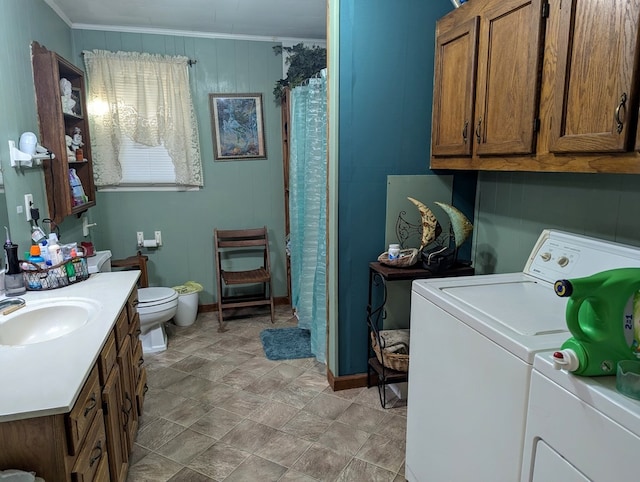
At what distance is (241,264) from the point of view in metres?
3.97

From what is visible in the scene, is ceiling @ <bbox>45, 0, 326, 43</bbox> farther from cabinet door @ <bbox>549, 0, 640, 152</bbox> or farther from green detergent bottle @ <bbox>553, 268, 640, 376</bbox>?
green detergent bottle @ <bbox>553, 268, 640, 376</bbox>

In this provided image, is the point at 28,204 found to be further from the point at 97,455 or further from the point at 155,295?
the point at 97,455

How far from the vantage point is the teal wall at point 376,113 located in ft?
7.43

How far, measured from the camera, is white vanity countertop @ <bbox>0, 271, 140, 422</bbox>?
3.45 ft

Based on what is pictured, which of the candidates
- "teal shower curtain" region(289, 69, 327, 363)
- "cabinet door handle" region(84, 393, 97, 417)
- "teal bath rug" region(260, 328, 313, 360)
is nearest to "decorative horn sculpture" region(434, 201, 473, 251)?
"teal shower curtain" region(289, 69, 327, 363)

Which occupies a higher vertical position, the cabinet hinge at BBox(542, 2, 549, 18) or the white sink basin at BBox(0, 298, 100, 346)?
the cabinet hinge at BBox(542, 2, 549, 18)

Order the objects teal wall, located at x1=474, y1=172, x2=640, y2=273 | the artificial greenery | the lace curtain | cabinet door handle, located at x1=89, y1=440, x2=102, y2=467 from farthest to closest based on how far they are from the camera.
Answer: the artificial greenery → the lace curtain → teal wall, located at x1=474, y1=172, x2=640, y2=273 → cabinet door handle, located at x1=89, y1=440, x2=102, y2=467

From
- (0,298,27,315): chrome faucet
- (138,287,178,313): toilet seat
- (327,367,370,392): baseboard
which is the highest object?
(0,298,27,315): chrome faucet

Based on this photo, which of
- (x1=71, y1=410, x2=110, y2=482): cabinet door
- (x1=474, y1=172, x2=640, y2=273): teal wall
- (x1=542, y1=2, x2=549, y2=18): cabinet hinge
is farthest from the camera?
(x1=474, y1=172, x2=640, y2=273): teal wall

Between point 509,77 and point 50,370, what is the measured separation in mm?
1881

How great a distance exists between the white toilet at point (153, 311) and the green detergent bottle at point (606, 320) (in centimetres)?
270

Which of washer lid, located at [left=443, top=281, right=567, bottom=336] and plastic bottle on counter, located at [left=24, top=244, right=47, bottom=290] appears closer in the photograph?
washer lid, located at [left=443, top=281, right=567, bottom=336]

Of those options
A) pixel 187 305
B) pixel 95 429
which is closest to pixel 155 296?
pixel 187 305

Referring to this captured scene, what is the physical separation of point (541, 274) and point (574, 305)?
793 mm
